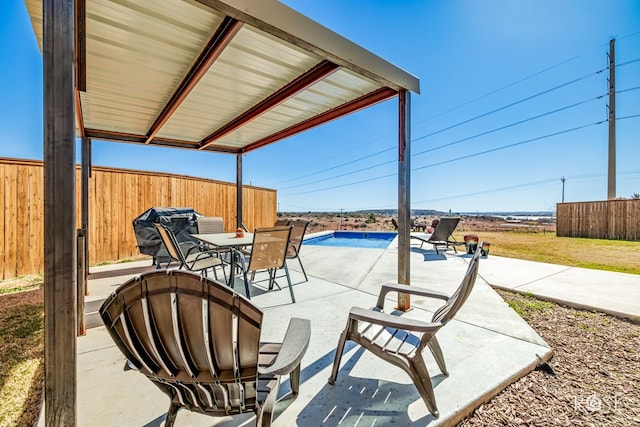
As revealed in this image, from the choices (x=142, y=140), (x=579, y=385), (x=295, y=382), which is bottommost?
(x=579, y=385)

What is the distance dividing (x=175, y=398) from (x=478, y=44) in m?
15.1

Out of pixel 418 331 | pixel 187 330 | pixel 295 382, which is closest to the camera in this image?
pixel 187 330

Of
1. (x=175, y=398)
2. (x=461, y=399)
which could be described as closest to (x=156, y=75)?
(x=175, y=398)

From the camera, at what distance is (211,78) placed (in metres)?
3.10

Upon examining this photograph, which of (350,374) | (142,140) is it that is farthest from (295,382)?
(142,140)

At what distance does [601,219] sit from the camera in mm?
11242

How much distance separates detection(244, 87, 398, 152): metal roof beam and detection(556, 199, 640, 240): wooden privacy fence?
1301cm

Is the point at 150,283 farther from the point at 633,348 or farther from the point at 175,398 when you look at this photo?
the point at 633,348

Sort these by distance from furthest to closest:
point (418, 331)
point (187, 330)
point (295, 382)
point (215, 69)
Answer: point (215, 69) < point (295, 382) < point (418, 331) < point (187, 330)

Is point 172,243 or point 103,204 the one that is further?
point 103,204

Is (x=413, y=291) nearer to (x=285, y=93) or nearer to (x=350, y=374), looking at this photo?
(x=350, y=374)

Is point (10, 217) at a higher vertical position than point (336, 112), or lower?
lower

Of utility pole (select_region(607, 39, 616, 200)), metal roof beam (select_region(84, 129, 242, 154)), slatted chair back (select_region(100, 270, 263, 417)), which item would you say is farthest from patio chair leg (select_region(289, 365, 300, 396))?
utility pole (select_region(607, 39, 616, 200))

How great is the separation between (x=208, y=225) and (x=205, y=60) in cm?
343
